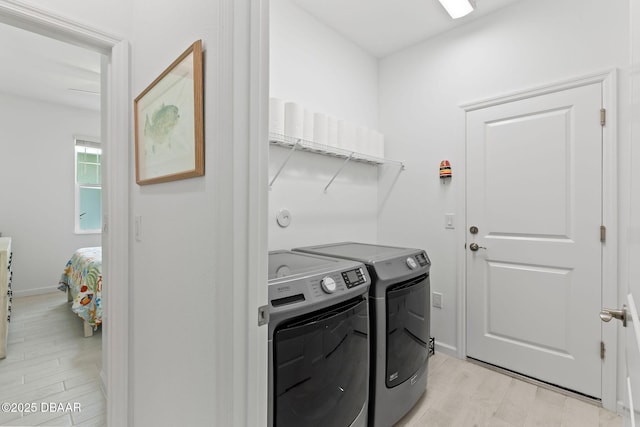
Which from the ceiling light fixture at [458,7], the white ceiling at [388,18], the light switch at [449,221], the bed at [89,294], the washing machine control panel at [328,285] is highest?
the white ceiling at [388,18]

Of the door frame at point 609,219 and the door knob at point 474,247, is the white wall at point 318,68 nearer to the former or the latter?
the door knob at point 474,247

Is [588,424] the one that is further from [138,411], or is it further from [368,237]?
[138,411]

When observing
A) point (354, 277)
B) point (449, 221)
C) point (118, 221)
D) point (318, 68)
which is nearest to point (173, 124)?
point (118, 221)

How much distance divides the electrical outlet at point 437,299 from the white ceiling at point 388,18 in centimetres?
226

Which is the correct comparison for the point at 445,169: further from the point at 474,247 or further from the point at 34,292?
the point at 34,292

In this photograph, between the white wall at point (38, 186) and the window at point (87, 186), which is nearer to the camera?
the white wall at point (38, 186)

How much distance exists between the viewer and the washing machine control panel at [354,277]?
1343 millimetres

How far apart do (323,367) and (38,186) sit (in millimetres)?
5094

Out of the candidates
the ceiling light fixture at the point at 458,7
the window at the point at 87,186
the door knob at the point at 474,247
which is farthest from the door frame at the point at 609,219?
the window at the point at 87,186

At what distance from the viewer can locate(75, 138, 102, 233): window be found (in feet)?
14.8

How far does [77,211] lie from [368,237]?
4.53 meters

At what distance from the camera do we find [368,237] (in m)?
2.86

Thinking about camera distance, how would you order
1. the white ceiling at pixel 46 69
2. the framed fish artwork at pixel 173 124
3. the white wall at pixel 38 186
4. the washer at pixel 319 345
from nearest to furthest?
the framed fish artwork at pixel 173 124, the washer at pixel 319 345, the white ceiling at pixel 46 69, the white wall at pixel 38 186

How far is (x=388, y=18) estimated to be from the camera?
2.34 meters
